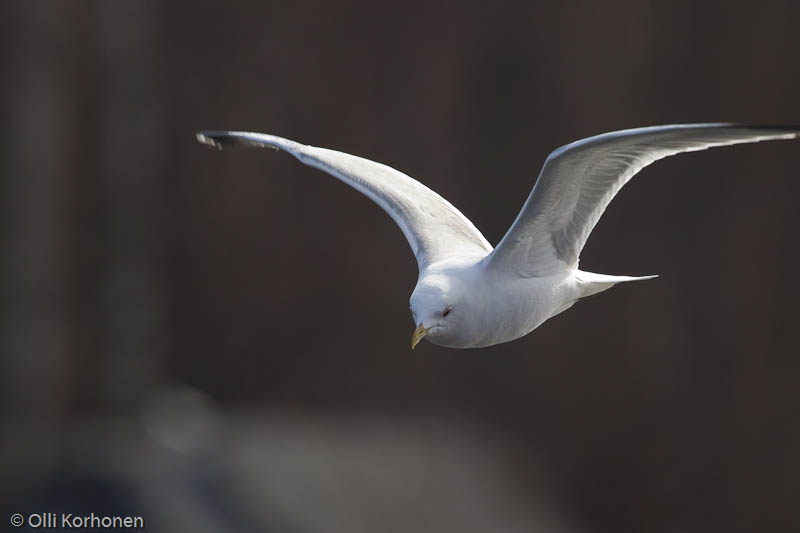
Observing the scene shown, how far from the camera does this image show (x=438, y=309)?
245cm

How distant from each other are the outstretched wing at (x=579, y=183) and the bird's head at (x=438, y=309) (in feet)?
0.60

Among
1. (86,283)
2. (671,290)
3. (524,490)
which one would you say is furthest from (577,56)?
(86,283)

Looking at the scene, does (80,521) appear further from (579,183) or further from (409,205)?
(579,183)

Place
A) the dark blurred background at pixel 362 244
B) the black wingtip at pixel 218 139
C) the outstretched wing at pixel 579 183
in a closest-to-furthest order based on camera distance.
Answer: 1. the outstretched wing at pixel 579 183
2. the black wingtip at pixel 218 139
3. the dark blurred background at pixel 362 244

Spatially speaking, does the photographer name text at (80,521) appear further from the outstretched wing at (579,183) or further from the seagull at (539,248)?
the outstretched wing at (579,183)

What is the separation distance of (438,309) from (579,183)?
1.55 ft

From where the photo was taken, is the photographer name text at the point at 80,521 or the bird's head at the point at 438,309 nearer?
the bird's head at the point at 438,309

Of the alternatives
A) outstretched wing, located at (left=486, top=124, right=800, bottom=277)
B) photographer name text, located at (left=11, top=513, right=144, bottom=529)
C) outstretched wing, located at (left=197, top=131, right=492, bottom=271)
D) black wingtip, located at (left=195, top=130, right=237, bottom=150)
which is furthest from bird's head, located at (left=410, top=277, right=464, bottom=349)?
photographer name text, located at (left=11, top=513, right=144, bottom=529)

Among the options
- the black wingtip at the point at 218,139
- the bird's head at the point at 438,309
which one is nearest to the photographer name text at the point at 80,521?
the black wingtip at the point at 218,139

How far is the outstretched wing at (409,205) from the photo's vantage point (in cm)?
291

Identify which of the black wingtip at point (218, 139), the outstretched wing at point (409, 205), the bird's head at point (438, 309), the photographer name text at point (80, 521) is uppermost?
the black wingtip at point (218, 139)

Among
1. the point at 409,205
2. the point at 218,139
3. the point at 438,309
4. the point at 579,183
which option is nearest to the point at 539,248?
the point at 579,183

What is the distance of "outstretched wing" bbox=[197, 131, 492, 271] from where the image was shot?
2910mm

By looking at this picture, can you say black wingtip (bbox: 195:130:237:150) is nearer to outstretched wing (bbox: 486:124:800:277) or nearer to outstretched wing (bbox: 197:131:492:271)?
outstretched wing (bbox: 197:131:492:271)
